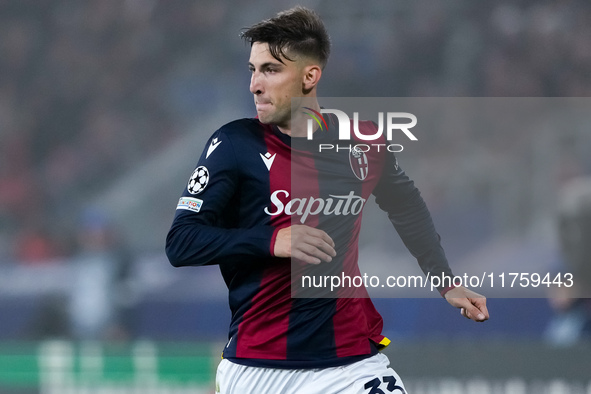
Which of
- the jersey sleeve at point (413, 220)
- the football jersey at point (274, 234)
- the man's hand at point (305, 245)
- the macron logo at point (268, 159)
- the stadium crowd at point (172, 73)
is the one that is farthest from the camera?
the stadium crowd at point (172, 73)

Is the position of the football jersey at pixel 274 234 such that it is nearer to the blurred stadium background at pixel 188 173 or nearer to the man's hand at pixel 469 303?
the man's hand at pixel 469 303

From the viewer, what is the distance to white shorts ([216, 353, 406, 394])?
3.25 meters

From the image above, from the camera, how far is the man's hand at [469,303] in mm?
3432

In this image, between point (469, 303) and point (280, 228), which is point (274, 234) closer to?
point (280, 228)

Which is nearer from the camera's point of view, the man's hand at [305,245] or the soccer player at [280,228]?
the man's hand at [305,245]

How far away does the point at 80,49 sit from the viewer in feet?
35.5

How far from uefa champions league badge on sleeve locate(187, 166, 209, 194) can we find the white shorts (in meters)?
0.67

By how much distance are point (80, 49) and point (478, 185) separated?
5.14m

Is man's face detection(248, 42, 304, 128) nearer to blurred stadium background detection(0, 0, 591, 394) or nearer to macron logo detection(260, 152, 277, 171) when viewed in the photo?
macron logo detection(260, 152, 277, 171)

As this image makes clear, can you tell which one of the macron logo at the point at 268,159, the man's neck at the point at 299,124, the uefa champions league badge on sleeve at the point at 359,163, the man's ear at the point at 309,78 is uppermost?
the man's ear at the point at 309,78

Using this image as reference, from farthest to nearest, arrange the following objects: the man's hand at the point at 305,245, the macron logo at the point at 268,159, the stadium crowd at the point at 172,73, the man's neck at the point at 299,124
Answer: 1. the stadium crowd at the point at 172,73
2. the man's neck at the point at 299,124
3. the macron logo at the point at 268,159
4. the man's hand at the point at 305,245

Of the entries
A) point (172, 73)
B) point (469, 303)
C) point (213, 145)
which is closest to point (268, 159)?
point (213, 145)

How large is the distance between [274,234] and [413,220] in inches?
33.0

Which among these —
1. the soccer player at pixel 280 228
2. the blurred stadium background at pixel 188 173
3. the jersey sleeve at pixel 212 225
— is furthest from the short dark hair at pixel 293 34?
the blurred stadium background at pixel 188 173
